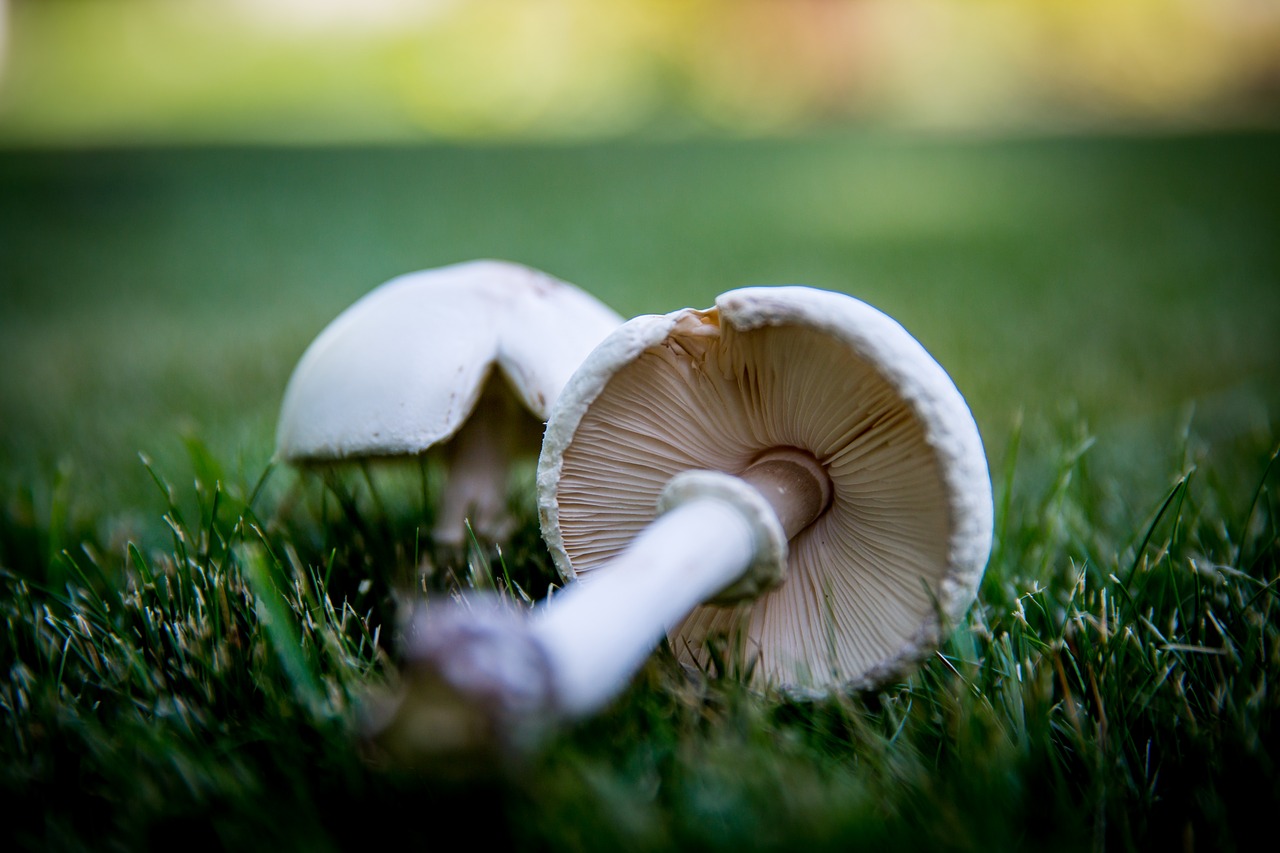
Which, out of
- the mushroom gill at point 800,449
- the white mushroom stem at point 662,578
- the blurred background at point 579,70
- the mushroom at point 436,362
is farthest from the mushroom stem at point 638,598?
the blurred background at point 579,70

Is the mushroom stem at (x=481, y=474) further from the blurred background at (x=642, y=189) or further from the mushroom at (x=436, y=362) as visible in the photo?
the blurred background at (x=642, y=189)

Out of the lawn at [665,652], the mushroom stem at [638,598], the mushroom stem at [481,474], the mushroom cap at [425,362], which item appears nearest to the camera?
the mushroom stem at [638,598]

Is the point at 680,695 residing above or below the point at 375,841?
above

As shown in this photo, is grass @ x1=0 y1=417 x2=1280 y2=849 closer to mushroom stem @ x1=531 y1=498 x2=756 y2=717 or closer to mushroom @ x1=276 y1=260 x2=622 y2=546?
mushroom stem @ x1=531 y1=498 x2=756 y2=717

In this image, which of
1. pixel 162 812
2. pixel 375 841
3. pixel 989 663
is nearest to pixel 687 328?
pixel 989 663

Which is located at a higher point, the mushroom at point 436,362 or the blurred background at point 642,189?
the blurred background at point 642,189

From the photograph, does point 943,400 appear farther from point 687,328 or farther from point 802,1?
point 802,1

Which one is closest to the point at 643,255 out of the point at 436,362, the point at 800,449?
the point at 436,362
